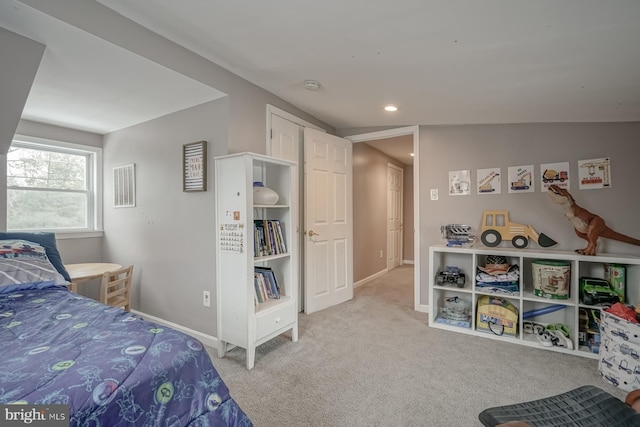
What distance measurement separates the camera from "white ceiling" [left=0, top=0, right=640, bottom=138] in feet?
4.91

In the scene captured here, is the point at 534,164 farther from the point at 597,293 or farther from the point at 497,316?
the point at 497,316

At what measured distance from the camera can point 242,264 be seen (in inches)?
87.6

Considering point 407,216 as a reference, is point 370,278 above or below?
below

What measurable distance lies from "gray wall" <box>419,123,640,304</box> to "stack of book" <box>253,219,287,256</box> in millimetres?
1746

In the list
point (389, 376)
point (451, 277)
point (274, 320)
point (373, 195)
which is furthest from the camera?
point (373, 195)

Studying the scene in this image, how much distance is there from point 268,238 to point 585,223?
269 centimetres

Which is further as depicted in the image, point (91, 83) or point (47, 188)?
point (47, 188)

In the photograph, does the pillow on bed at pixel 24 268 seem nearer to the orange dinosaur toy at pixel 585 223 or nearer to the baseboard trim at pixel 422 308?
the baseboard trim at pixel 422 308

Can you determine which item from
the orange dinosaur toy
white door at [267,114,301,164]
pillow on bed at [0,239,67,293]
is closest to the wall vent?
pillow on bed at [0,239,67,293]

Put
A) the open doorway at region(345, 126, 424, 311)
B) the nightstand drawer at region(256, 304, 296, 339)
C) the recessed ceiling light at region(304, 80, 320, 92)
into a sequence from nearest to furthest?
the nightstand drawer at region(256, 304, 296, 339) → the recessed ceiling light at region(304, 80, 320, 92) → the open doorway at region(345, 126, 424, 311)

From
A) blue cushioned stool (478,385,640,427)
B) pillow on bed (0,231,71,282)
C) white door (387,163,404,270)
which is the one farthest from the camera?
white door (387,163,404,270)

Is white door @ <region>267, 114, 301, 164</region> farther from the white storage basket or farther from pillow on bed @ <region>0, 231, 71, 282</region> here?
the white storage basket

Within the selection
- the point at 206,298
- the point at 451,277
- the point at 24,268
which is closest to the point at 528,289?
the point at 451,277

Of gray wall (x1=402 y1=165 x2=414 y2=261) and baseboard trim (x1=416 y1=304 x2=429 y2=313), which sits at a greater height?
gray wall (x1=402 y1=165 x2=414 y2=261)
